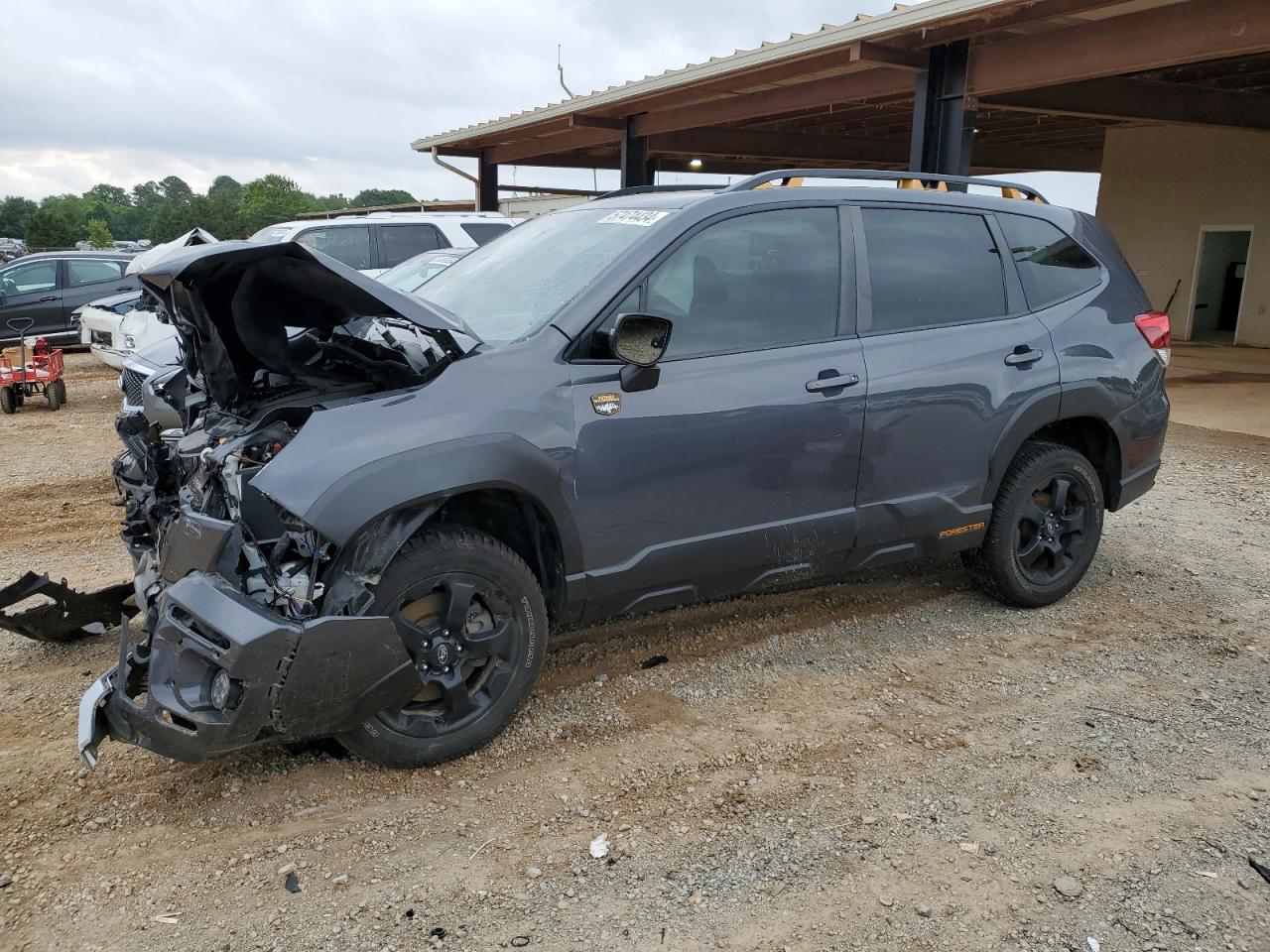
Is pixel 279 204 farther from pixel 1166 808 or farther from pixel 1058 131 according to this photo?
pixel 1166 808

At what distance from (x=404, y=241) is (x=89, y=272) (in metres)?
7.67

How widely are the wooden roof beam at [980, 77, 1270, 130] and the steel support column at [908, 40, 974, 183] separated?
3.76 ft

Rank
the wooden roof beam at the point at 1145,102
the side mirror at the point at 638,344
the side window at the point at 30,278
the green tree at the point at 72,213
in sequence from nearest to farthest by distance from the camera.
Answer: the side mirror at the point at 638,344, the wooden roof beam at the point at 1145,102, the side window at the point at 30,278, the green tree at the point at 72,213

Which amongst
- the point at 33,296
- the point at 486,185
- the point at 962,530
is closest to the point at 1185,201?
the point at 486,185

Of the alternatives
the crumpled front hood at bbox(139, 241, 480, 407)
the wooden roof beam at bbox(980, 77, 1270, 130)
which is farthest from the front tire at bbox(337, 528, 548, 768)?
the wooden roof beam at bbox(980, 77, 1270, 130)

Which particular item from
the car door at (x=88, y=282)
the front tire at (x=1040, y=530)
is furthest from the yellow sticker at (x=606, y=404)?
the car door at (x=88, y=282)

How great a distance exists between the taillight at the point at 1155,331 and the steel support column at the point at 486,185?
16797 millimetres

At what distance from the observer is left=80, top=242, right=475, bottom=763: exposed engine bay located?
2.72 metres

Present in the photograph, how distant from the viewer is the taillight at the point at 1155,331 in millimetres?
4891

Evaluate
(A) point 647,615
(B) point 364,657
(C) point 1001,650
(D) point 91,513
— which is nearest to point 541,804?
(B) point 364,657

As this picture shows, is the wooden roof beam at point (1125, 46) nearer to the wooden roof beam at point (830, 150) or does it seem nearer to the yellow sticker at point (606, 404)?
the wooden roof beam at point (830, 150)

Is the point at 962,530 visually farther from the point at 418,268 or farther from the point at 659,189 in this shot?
the point at 418,268

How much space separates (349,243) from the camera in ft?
33.7

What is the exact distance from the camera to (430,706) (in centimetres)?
323
